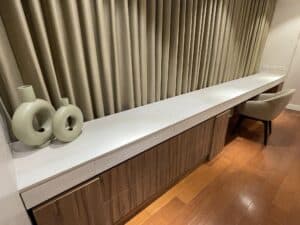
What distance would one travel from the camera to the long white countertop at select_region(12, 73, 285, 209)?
802mm

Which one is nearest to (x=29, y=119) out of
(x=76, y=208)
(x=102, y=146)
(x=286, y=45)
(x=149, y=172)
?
(x=102, y=146)

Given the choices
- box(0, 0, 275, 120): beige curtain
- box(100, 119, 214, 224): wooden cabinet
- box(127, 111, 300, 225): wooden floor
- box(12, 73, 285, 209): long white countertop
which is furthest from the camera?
box(127, 111, 300, 225): wooden floor

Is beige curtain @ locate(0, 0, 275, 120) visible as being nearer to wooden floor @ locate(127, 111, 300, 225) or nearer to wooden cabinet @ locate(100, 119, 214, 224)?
wooden cabinet @ locate(100, 119, 214, 224)

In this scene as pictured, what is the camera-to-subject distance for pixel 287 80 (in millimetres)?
3311

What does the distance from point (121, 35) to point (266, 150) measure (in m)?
2.16

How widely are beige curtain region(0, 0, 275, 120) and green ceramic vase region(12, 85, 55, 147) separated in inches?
5.2

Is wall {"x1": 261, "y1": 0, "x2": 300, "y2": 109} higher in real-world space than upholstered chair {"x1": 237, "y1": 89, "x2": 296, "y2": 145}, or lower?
higher

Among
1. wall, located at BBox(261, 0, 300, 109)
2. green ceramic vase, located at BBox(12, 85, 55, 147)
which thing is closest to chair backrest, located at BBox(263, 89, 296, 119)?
wall, located at BBox(261, 0, 300, 109)

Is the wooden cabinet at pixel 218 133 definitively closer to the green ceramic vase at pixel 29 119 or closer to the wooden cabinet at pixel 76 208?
the wooden cabinet at pixel 76 208

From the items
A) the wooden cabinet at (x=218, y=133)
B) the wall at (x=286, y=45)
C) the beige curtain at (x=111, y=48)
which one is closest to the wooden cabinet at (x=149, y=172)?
the wooden cabinet at (x=218, y=133)

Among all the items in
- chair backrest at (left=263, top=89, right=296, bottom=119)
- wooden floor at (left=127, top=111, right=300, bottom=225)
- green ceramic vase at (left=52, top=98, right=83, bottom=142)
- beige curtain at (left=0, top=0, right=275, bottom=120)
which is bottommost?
wooden floor at (left=127, top=111, right=300, bottom=225)

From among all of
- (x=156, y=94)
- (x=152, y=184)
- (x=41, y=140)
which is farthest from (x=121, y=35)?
(x=152, y=184)

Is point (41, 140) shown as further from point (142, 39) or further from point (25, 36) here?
point (142, 39)

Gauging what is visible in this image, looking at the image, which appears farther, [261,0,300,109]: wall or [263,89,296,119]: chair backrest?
[261,0,300,109]: wall
